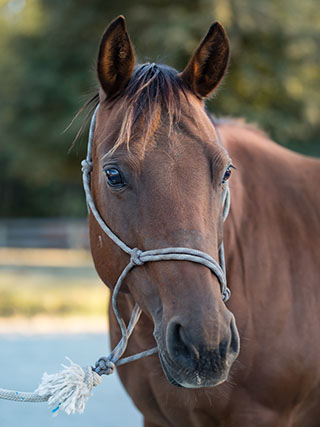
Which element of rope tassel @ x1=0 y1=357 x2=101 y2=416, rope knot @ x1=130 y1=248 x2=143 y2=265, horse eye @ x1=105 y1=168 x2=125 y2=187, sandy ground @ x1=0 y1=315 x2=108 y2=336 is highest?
horse eye @ x1=105 y1=168 x2=125 y2=187

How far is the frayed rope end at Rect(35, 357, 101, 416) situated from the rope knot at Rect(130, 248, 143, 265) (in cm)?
53

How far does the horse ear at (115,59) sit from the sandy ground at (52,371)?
11.2ft

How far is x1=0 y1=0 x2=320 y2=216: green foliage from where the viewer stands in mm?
10164

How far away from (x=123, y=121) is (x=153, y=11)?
358 inches

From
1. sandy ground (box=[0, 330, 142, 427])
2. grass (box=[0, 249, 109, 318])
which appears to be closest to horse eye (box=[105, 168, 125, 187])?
sandy ground (box=[0, 330, 142, 427])

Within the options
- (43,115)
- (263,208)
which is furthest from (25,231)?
(263,208)

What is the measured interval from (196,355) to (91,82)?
364 inches

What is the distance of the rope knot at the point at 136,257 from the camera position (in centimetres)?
196

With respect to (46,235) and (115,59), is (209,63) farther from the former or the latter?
(46,235)

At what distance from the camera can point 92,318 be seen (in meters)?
8.80

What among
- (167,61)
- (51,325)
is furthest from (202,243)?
(167,61)

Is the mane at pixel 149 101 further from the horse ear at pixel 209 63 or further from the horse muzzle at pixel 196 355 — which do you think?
the horse muzzle at pixel 196 355

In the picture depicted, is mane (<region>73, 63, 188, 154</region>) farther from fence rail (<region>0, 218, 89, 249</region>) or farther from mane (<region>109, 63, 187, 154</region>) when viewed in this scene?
fence rail (<region>0, 218, 89, 249</region>)

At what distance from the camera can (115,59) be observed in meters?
2.22
